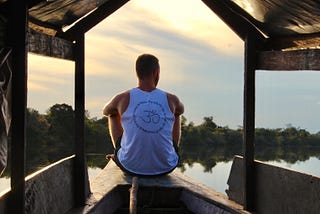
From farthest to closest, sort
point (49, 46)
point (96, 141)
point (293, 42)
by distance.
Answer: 1. point (96, 141)
2. point (293, 42)
3. point (49, 46)

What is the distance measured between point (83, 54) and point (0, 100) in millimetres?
2058

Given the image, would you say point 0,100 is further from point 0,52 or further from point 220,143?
point 220,143

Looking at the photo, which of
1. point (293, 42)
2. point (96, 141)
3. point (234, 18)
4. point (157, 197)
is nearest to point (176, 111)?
point (157, 197)

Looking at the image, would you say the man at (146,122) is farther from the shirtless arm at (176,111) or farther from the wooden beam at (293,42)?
the wooden beam at (293,42)

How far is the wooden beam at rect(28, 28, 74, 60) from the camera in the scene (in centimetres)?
413

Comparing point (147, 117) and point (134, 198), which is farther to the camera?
point (147, 117)

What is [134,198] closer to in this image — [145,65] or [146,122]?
[146,122]

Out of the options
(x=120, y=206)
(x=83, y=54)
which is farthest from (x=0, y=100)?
(x=120, y=206)

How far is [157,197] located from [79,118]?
1.05 meters

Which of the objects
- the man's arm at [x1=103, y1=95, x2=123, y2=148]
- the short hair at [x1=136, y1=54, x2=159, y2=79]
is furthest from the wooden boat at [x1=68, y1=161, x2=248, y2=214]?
the short hair at [x1=136, y1=54, x2=159, y2=79]

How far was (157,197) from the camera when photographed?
5621mm

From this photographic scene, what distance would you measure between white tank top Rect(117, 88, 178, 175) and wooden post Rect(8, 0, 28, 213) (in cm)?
200

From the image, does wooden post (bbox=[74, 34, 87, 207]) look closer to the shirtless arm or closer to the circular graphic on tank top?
the circular graphic on tank top

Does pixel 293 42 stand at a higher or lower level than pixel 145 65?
higher
